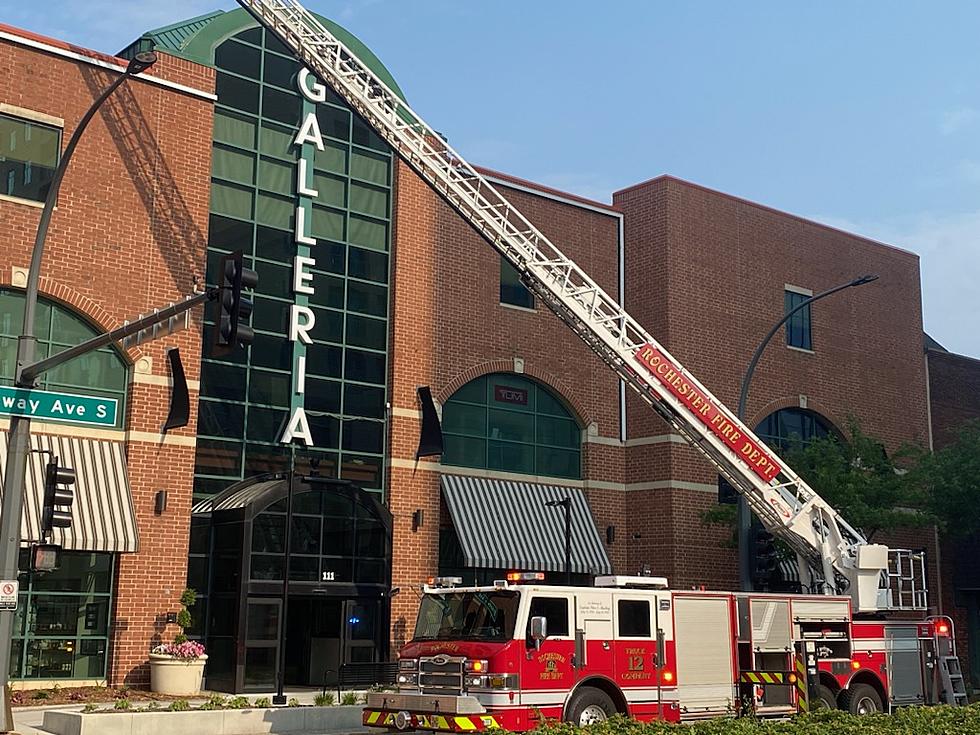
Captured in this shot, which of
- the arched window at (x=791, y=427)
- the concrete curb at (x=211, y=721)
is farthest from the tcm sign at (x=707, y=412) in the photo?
the arched window at (x=791, y=427)

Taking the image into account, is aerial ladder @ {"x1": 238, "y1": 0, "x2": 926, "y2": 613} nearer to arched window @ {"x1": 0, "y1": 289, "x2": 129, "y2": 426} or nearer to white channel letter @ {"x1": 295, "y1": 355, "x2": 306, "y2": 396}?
white channel letter @ {"x1": 295, "y1": 355, "x2": 306, "y2": 396}

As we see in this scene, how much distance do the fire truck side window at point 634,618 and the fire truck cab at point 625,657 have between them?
21 millimetres

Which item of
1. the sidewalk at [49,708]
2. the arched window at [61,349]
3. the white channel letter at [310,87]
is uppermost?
the white channel letter at [310,87]

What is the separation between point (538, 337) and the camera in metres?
32.4

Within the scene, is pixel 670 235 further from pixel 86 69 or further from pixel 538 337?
pixel 86 69

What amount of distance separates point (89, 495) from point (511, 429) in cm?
1171

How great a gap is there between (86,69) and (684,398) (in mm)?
14388

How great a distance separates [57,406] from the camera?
706 inches

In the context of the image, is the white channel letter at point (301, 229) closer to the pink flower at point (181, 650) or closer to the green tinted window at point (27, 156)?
the green tinted window at point (27, 156)

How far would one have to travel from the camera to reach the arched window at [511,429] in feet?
101

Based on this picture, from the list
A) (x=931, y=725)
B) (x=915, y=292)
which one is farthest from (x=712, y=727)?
(x=915, y=292)

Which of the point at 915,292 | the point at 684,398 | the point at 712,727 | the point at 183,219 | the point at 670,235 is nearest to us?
the point at 712,727

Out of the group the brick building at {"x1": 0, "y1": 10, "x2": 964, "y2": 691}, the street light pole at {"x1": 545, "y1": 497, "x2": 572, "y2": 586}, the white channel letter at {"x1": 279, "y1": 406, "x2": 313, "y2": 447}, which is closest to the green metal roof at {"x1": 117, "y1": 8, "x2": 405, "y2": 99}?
the brick building at {"x1": 0, "y1": 10, "x2": 964, "y2": 691}

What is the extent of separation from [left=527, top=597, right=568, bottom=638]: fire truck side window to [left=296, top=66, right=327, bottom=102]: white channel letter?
16.1 metres
